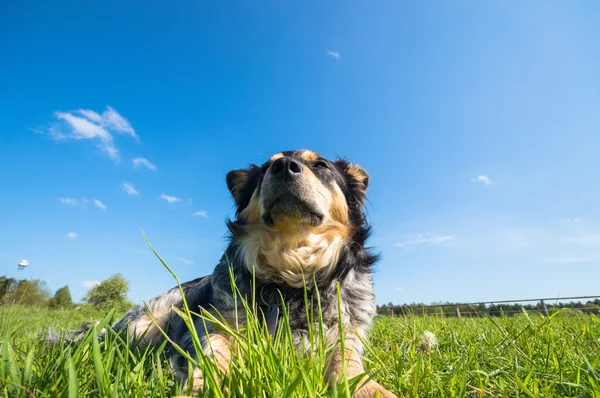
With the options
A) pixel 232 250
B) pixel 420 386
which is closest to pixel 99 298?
pixel 232 250

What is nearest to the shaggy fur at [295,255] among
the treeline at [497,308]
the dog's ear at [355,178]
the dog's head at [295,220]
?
the dog's head at [295,220]

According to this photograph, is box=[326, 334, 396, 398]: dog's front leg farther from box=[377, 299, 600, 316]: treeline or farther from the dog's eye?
the dog's eye

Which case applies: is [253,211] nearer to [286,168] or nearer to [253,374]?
[286,168]

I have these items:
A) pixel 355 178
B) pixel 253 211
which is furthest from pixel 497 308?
pixel 253 211

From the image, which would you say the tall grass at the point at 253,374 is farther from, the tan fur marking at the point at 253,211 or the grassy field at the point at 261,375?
the tan fur marking at the point at 253,211

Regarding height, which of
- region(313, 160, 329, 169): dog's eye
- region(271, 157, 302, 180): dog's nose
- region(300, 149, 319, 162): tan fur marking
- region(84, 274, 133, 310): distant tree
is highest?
region(84, 274, 133, 310): distant tree

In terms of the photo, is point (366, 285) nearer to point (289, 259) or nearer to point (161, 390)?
point (289, 259)

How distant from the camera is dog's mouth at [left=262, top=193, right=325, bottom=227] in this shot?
303cm

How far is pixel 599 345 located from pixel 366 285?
5.67 feet

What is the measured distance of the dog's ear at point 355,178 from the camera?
4.13 m

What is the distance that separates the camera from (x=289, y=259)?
122 inches

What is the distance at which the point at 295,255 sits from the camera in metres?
3.14

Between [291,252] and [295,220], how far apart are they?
1.04 feet

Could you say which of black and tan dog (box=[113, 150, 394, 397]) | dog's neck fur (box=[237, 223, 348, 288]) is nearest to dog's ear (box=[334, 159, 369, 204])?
black and tan dog (box=[113, 150, 394, 397])
